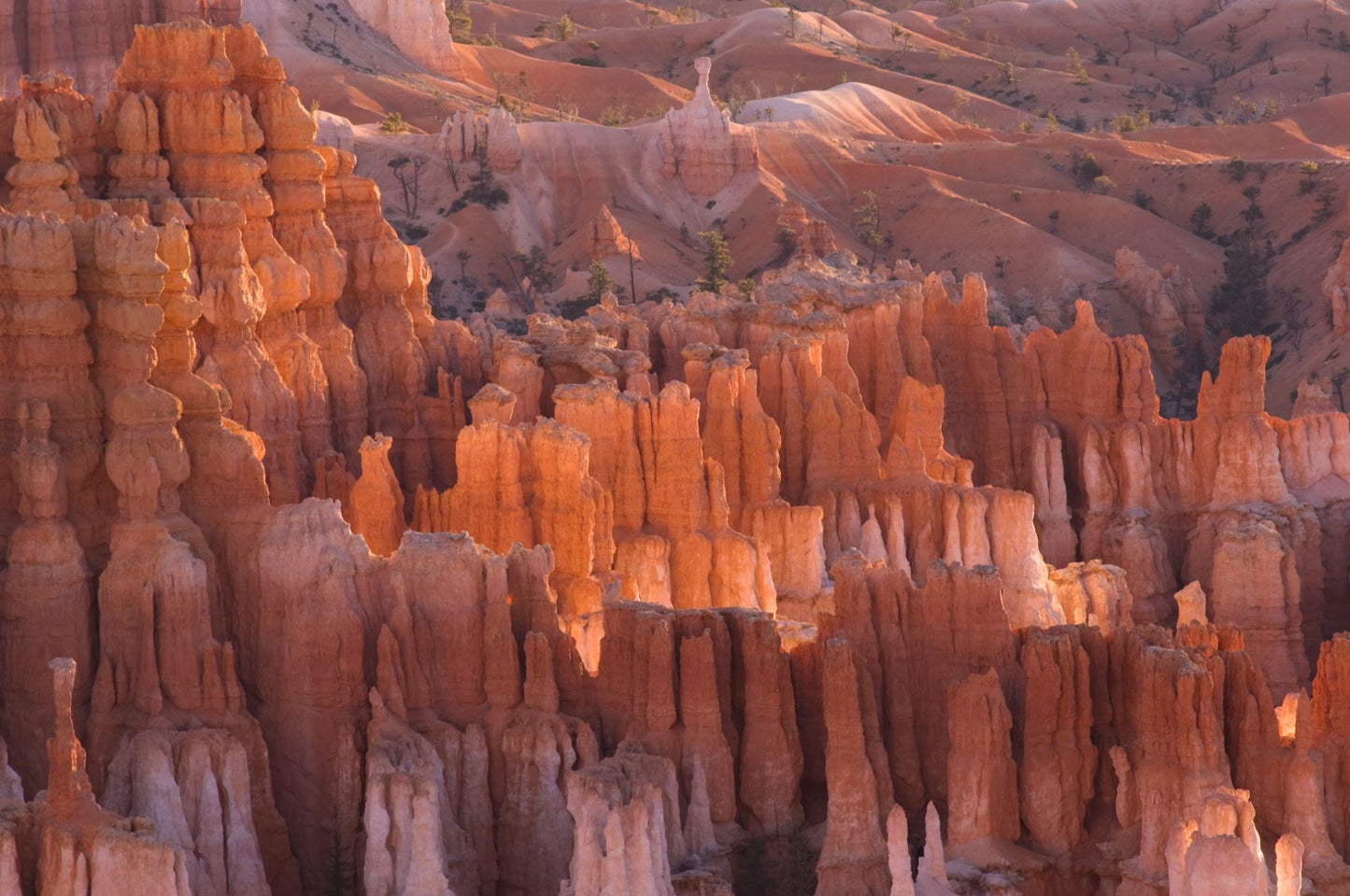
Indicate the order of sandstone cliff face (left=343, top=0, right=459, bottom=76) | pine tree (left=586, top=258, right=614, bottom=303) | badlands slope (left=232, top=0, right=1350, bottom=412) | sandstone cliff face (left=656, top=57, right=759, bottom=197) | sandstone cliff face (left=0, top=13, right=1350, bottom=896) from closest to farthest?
sandstone cliff face (left=0, top=13, right=1350, bottom=896)
pine tree (left=586, top=258, right=614, bottom=303)
badlands slope (left=232, top=0, right=1350, bottom=412)
sandstone cliff face (left=656, top=57, right=759, bottom=197)
sandstone cliff face (left=343, top=0, right=459, bottom=76)

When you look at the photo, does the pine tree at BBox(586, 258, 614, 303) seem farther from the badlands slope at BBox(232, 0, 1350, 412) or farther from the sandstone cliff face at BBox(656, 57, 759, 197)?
the sandstone cliff face at BBox(656, 57, 759, 197)

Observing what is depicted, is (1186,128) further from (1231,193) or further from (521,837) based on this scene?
(521,837)

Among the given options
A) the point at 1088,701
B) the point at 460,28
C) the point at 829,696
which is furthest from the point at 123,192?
the point at 460,28

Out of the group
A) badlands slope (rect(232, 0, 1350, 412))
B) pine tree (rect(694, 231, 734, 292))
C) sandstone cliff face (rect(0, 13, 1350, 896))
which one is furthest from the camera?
badlands slope (rect(232, 0, 1350, 412))

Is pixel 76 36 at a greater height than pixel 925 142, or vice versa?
pixel 925 142

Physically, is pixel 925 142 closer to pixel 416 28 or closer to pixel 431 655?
pixel 416 28

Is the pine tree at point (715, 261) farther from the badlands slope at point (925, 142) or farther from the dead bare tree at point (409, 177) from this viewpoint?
the dead bare tree at point (409, 177)

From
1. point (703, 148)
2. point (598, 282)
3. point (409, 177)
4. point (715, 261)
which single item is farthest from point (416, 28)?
point (598, 282)

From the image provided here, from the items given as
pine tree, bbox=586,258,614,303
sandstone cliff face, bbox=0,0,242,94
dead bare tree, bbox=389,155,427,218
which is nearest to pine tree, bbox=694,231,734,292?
pine tree, bbox=586,258,614,303

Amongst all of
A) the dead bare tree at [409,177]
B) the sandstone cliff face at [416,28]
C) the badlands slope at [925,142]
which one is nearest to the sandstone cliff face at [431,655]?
the badlands slope at [925,142]
